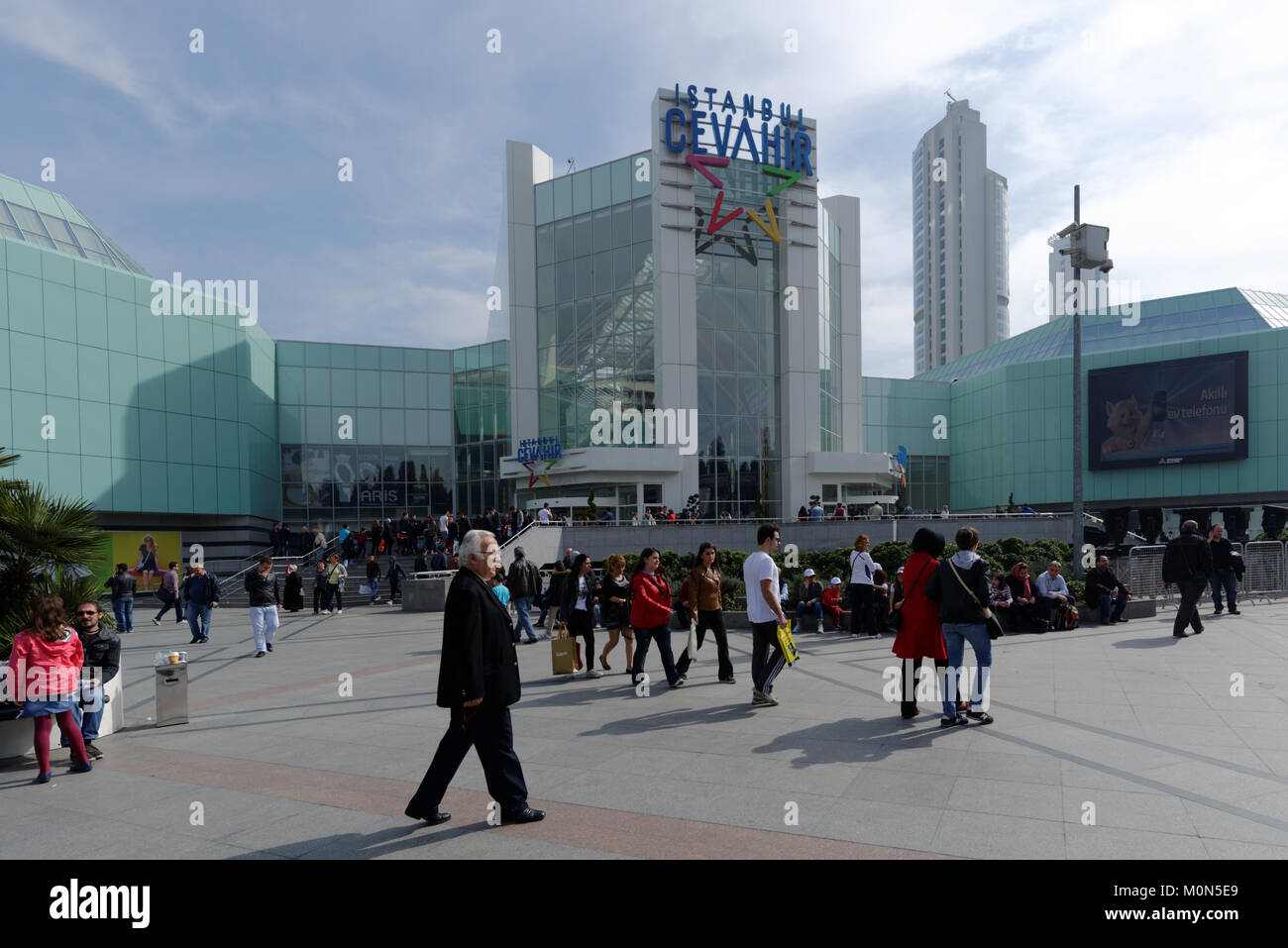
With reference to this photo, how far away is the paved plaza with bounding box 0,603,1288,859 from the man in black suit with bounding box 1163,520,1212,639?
2.10m

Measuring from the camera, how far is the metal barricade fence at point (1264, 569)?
1870 cm

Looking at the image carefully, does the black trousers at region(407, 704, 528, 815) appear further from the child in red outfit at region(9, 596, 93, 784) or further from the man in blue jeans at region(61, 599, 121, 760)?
the man in blue jeans at region(61, 599, 121, 760)

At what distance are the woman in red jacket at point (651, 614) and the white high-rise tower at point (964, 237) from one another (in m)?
134

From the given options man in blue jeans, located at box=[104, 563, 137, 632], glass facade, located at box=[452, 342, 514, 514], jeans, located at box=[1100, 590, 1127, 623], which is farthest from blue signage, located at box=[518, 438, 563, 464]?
jeans, located at box=[1100, 590, 1127, 623]

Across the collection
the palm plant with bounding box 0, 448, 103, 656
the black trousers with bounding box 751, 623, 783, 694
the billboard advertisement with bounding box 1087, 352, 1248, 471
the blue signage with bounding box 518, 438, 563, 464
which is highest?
the billboard advertisement with bounding box 1087, 352, 1248, 471

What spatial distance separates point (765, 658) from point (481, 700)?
14.1 feet

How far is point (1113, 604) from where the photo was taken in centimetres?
1552

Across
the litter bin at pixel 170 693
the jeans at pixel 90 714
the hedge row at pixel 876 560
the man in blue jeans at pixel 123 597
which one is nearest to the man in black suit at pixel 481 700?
the jeans at pixel 90 714

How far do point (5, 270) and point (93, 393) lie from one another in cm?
488

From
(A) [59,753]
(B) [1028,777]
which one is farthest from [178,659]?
(B) [1028,777]

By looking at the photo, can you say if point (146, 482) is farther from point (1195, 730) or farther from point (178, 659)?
A: point (1195, 730)

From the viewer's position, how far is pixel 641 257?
3875 centimetres

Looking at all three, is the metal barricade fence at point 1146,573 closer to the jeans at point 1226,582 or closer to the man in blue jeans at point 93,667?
the jeans at point 1226,582

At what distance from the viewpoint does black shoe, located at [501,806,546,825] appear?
5.08 m
